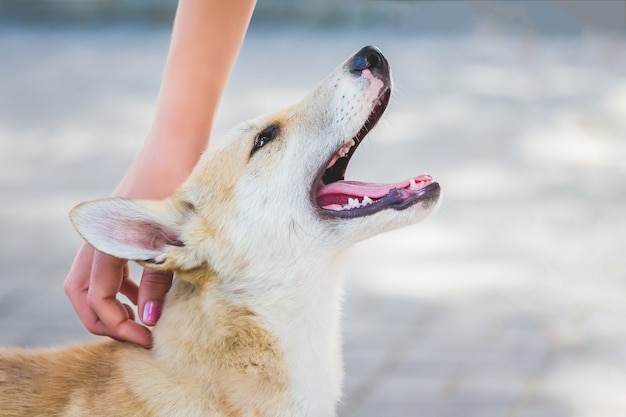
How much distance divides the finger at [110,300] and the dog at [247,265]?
5cm

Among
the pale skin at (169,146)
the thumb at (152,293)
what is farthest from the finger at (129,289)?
the thumb at (152,293)

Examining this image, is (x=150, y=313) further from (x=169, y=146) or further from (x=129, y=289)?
(x=169, y=146)

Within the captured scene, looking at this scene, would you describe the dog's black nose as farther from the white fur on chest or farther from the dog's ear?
the dog's ear

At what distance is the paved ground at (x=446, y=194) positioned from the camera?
175 inches

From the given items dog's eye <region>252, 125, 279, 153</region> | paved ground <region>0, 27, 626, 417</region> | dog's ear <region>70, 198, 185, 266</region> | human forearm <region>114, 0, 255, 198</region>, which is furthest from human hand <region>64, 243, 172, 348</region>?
paved ground <region>0, 27, 626, 417</region>

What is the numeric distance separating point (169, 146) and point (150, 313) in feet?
1.78

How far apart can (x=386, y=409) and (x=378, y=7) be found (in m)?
7.55

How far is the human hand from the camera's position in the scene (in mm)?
3053

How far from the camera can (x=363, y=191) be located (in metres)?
3.17

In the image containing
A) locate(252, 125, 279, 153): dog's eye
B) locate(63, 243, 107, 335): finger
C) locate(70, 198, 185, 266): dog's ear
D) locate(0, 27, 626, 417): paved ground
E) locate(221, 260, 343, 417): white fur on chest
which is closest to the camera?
locate(70, 198, 185, 266): dog's ear

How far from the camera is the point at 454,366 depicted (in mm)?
4457

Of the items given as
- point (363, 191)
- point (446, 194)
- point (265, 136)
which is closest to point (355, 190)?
point (363, 191)

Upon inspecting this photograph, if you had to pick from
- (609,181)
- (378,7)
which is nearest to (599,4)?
(378,7)

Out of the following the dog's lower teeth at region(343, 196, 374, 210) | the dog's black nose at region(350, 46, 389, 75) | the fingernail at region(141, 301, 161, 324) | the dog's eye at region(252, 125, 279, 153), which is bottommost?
the fingernail at region(141, 301, 161, 324)
